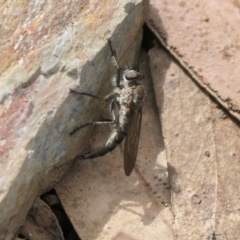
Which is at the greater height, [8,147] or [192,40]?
[8,147]

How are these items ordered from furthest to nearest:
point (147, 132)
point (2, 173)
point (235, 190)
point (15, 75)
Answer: point (147, 132) < point (235, 190) < point (15, 75) < point (2, 173)

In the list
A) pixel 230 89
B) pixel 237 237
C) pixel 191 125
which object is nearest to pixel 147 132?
pixel 191 125

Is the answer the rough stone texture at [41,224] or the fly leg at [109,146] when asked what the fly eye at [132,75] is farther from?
the rough stone texture at [41,224]

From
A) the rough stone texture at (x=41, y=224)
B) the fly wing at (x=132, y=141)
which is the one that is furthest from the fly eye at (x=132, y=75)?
the rough stone texture at (x=41, y=224)

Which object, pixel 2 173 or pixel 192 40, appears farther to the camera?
pixel 192 40

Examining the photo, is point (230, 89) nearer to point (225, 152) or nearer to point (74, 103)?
point (225, 152)

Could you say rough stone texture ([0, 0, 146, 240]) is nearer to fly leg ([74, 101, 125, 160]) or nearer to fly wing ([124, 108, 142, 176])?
fly leg ([74, 101, 125, 160])

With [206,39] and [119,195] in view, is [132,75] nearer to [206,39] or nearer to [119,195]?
[206,39]
